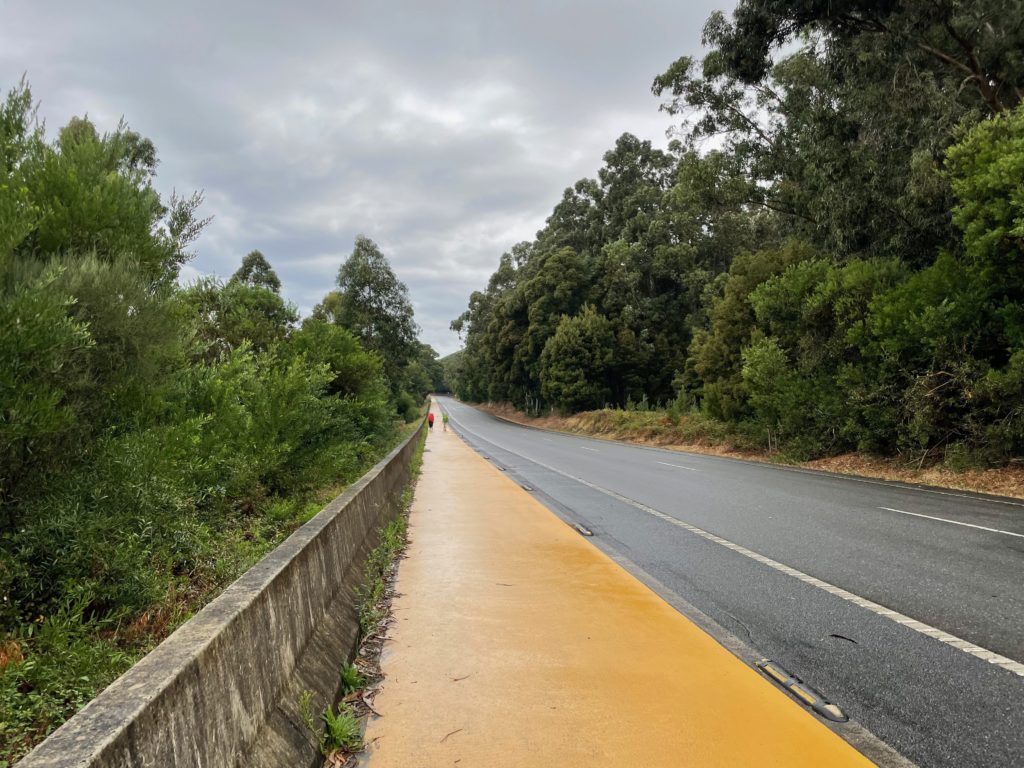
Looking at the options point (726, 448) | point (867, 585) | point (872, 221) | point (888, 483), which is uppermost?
point (872, 221)

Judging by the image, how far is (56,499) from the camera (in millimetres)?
4094

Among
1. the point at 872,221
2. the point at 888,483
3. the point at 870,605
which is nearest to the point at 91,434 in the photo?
the point at 870,605

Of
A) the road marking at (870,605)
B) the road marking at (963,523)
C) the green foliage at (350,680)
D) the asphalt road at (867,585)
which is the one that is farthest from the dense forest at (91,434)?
the road marking at (963,523)

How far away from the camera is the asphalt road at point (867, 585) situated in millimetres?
3592

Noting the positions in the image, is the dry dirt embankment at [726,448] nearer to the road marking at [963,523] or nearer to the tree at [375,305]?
the road marking at [963,523]

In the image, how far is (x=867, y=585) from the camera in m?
5.99

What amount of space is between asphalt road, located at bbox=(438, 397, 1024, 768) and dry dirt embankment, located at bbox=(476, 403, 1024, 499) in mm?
1322

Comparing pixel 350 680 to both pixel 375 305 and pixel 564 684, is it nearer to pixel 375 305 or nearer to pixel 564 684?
pixel 564 684

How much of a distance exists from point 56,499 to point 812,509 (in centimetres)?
1001

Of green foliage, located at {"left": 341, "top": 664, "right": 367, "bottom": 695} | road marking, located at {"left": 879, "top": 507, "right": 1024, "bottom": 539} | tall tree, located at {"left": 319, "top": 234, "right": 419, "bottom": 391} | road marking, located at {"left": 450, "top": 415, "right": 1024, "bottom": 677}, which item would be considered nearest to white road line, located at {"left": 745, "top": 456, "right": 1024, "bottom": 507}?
road marking, located at {"left": 879, "top": 507, "right": 1024, "bottom": 539}

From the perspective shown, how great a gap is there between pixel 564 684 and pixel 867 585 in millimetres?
3588

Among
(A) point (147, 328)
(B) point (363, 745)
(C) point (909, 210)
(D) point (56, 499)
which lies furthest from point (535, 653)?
(C) point (909, 210)

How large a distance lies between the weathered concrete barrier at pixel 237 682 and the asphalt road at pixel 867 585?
294 cm

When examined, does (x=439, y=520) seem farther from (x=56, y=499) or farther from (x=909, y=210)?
(x=909, y=210)
